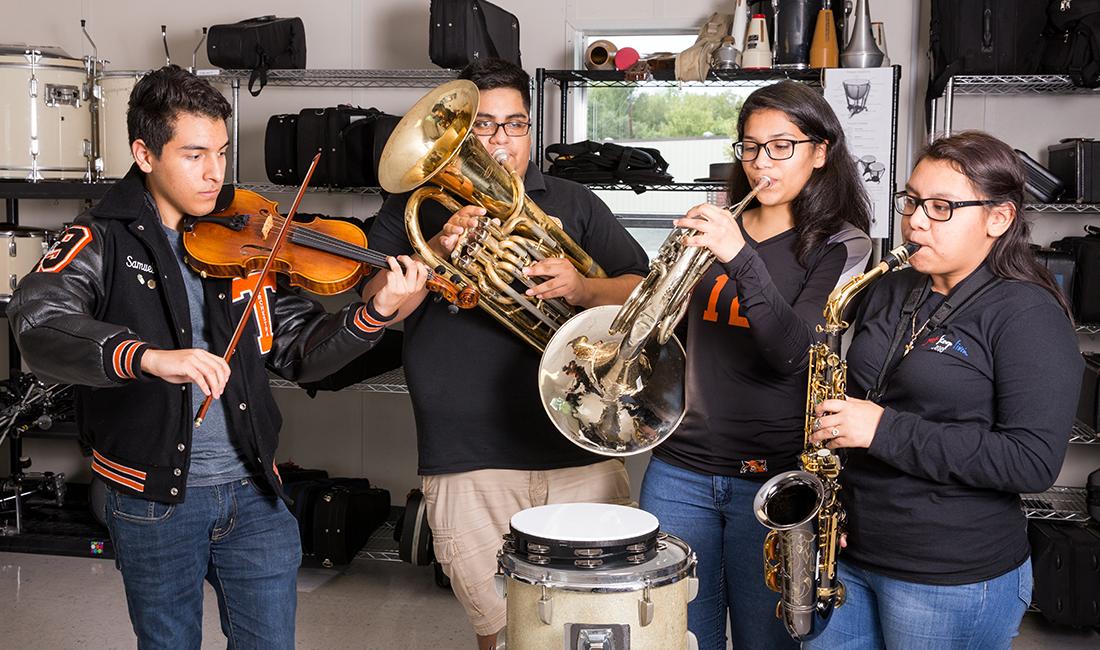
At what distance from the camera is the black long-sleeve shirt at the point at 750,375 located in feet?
7.41

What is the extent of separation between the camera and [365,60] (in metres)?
5.17

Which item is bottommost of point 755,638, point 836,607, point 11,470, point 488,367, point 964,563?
point 11,470

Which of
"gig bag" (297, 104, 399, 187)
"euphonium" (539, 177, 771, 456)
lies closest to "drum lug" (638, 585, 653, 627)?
"euphonium" (539, 177, 771, 456)

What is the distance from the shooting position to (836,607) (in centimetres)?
208

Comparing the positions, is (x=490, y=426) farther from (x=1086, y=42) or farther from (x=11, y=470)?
(x=11, y=470)

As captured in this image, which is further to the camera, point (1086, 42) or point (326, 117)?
point (326, 117)

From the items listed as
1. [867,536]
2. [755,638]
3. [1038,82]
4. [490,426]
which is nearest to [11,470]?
[490,426]

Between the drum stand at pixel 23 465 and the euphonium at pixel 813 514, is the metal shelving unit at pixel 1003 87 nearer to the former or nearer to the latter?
the euphonium at pixel 813 514

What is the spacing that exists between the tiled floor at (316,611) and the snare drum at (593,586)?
2.05 metres

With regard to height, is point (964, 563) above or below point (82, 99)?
below

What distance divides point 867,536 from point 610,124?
3412 millimetres

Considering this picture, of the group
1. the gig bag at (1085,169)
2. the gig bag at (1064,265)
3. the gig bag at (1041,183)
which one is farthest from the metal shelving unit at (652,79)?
the gig bag at (1064,265)

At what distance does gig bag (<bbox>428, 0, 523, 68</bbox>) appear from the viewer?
4410mm

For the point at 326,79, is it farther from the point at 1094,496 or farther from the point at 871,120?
the point at 1094,496
